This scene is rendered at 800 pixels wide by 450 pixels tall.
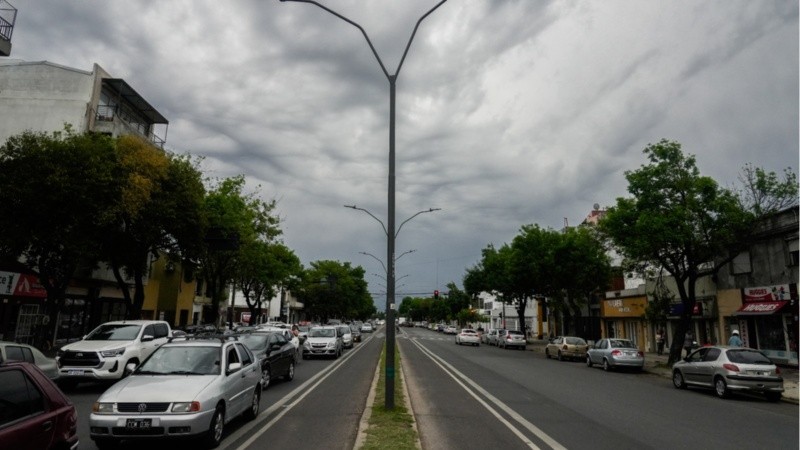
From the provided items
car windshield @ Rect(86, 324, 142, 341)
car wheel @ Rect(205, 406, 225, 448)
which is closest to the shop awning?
car wheel @ Rect(205, 406, 225, 448)

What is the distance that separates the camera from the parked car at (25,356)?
33.3 ft

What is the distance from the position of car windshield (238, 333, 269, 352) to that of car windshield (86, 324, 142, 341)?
116 inches

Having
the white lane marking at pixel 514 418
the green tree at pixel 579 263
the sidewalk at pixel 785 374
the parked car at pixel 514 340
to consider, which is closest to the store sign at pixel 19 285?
the white lane marking at pixel 514 418

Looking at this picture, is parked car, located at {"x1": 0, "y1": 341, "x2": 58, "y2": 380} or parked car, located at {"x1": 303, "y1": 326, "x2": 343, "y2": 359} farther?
parked car, located at {"x1": 303, "y1": 326, "x2": 343, "y2": 359}

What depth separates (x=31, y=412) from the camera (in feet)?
16.2

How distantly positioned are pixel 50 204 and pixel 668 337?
114 ft

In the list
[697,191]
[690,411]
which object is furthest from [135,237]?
[697,191]

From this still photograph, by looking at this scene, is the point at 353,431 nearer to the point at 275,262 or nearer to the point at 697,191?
the point at 697,191

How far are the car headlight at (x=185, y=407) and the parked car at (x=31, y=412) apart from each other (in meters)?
1.74

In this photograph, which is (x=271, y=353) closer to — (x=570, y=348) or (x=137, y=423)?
(x=137, y=423)

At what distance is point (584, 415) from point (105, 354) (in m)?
11.7

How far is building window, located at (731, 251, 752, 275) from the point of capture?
25.8 m

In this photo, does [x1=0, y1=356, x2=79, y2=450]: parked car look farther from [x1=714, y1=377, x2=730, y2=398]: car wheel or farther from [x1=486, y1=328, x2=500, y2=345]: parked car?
[x1=486, y1=328, x2=500, y2=345]: parked car

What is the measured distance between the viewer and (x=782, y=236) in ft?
76.8
